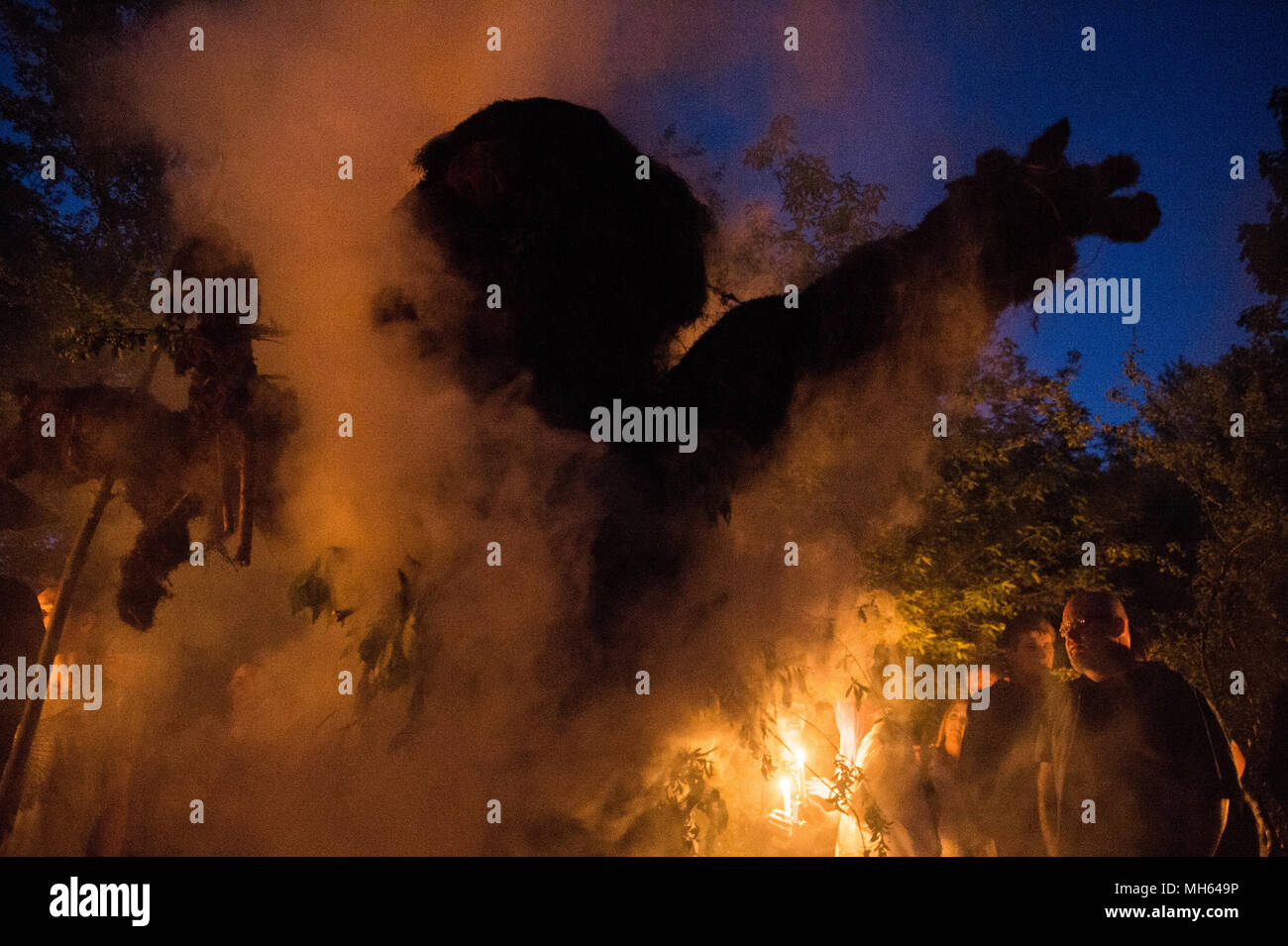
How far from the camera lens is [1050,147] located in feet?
13.8

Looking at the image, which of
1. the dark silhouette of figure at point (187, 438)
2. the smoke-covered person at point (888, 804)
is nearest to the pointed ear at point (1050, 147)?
the smoke-covered person at point (888, 804)

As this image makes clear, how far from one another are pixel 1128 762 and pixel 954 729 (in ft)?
6.42

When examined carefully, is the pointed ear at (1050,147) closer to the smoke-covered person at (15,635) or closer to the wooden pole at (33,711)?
the wooden pole at (33,711)

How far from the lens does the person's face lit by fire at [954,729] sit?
24.8 ft

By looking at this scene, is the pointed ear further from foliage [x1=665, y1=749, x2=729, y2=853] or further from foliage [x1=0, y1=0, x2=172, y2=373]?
foliage [x1=0, y1=0, x2=172, y2=373]

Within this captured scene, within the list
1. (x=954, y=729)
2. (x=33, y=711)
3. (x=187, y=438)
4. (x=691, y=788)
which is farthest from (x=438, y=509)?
(x=954, y=729)

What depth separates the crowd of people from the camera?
18.8 feet

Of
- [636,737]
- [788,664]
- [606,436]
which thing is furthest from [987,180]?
[636,737]

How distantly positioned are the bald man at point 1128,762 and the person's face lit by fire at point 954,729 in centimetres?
120

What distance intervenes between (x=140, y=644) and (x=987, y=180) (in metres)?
10.7

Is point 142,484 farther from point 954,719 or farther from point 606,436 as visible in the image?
point 954,719

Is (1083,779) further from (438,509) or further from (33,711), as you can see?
(33,711)

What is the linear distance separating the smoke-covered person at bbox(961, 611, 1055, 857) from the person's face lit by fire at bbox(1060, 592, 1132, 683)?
2.30 feet

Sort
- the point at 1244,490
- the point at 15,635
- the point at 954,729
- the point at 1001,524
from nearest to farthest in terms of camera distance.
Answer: the point at 15,635, the point at 954,729, the point at 1244,490, the point at 1001,524
